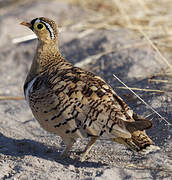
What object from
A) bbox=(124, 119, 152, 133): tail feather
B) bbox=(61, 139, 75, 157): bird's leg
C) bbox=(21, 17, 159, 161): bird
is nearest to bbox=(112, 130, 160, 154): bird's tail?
bbox=(21, 17, 159, 161): bird

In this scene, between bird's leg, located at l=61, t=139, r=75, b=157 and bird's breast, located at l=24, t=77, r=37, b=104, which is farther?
bird's breast, located at l=24, t=77, r=37, b=104

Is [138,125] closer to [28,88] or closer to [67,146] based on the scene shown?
[67,146]

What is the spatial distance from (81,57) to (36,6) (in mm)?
2700

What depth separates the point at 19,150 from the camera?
3.97 m

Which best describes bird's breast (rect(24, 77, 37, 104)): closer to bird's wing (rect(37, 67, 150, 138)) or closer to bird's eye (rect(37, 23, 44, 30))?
bird's wing (rect(37, 67, 150, 138))

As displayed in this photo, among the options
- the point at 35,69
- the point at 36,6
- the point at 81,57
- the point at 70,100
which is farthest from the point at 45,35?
the point at 36,6

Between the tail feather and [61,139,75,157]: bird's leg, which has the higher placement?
the tail feather

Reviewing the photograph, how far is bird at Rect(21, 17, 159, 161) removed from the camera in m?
3.30

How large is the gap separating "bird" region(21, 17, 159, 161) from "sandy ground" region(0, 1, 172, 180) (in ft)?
0.84

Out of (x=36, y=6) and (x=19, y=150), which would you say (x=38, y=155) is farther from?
(x=36, y=6)

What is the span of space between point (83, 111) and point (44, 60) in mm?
1027

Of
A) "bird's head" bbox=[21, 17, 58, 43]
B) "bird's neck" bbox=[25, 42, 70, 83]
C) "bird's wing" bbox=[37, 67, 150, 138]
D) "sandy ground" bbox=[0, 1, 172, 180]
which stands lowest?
"sandy ground" bbox=[0, 1, 172, 180]

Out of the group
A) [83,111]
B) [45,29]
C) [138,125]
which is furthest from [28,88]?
[138,125]

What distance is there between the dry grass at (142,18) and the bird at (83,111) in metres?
2.87
